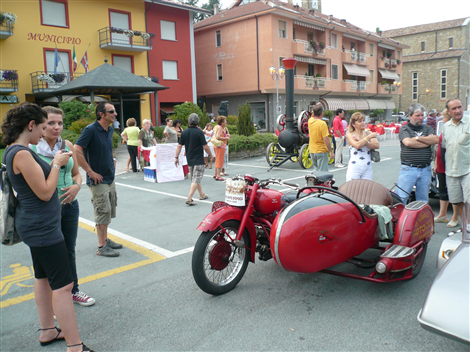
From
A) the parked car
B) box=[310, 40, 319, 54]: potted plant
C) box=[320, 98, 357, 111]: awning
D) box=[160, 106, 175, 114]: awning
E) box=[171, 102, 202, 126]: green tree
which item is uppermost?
box=[310, 40, 319, 54]: potted plant

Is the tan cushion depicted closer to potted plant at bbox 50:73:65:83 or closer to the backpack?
the backpack

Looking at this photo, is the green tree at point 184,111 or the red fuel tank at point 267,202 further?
the green tree at point 184,111

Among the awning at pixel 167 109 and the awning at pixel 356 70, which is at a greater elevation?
the awning at pixel 356 70

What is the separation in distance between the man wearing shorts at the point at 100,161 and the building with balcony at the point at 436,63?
67.2 meters

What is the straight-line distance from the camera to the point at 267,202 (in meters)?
3.77

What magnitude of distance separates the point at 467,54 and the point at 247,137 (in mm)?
65833

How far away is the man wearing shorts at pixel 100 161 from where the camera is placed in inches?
174

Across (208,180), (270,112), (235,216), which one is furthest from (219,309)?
(270,112)

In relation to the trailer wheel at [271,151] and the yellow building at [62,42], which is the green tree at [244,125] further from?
the yellow building at [62,42]

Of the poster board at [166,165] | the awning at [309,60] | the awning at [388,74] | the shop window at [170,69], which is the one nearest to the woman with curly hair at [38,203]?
the poster board at [166,165]

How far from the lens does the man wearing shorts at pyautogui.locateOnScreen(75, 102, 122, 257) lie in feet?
14.5

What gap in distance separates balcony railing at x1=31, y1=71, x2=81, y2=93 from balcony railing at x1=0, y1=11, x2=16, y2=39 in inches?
92.0

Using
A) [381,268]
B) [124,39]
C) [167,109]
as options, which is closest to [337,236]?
[381,268]

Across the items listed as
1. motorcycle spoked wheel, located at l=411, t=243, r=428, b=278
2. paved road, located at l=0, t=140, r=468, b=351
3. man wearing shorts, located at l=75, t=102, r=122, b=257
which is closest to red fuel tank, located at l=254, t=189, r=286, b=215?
paved road, located at l=0, t=140, r=468, b=351
